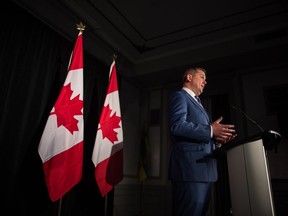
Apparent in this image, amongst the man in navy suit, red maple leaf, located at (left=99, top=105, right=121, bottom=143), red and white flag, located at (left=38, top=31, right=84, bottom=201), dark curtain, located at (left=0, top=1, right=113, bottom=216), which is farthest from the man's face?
dark curtain, located at (left=0, top=1, right=113, bottom=216)

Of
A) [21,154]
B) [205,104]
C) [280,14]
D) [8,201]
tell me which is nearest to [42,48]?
[21,154]

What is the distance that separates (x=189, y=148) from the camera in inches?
47.6

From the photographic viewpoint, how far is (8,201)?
6.73 ft

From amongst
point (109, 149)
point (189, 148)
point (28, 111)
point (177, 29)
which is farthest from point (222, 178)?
point (28, 111)

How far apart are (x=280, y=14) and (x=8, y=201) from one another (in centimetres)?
390

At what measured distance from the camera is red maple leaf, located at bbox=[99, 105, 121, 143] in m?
2.61

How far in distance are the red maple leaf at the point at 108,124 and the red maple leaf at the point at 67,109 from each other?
0.40 metres

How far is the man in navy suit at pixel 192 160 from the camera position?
1.10 m

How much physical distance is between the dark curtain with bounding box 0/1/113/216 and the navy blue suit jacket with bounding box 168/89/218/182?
4.88ft

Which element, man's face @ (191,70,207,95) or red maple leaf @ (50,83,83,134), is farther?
red maple leaf @ (50,83,83,134)

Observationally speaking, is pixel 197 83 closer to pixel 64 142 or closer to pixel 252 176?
pixel 252 176

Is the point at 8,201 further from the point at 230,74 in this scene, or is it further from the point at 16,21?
the point at 230,74

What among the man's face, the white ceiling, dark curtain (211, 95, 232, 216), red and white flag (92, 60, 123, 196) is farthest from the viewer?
dark curtain (211, 95, 232, 216)

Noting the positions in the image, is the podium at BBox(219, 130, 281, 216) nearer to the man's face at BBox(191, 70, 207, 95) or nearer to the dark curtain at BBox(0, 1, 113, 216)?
the man's face at BBox(191, 70, 207, 95)
